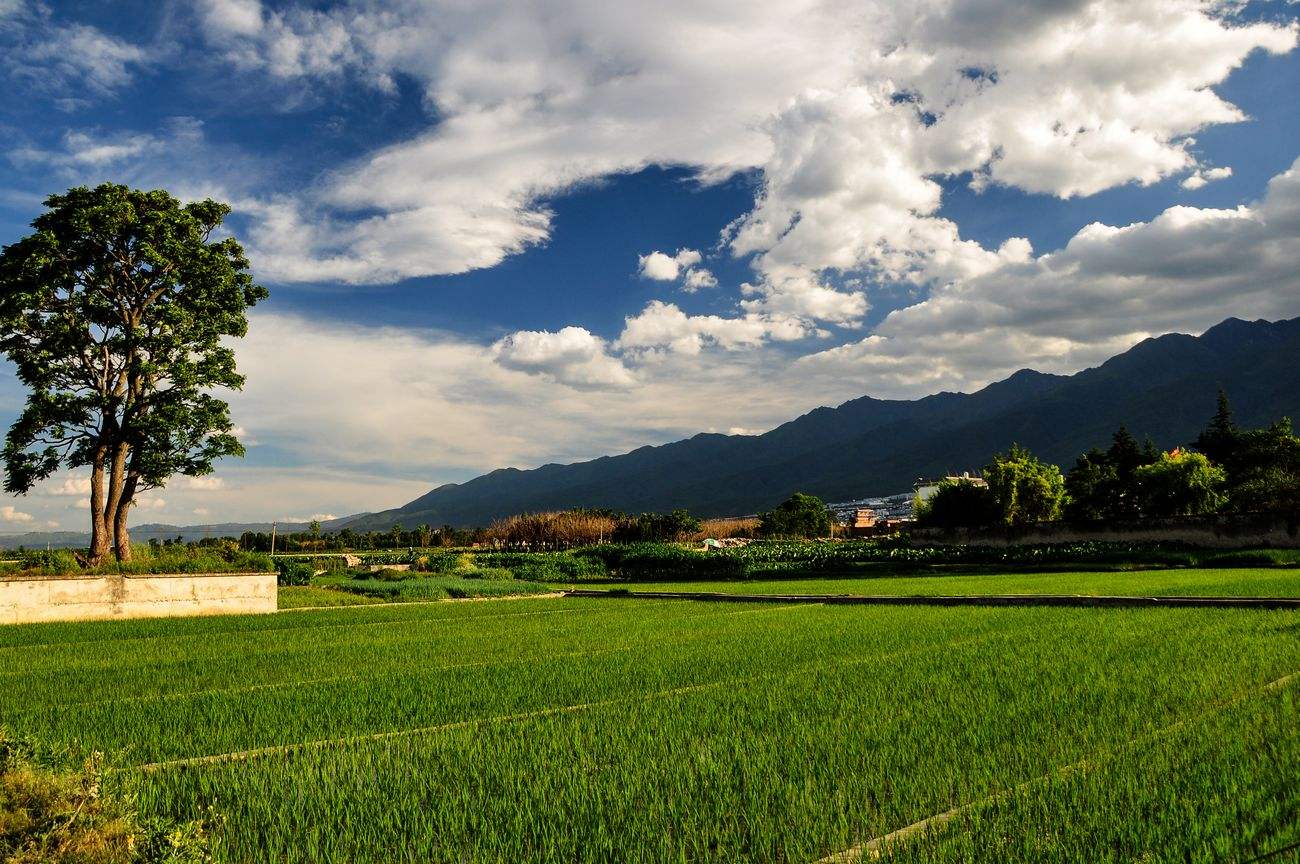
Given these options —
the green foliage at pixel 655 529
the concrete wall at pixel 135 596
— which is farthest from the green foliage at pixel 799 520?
the concrete wall at pixel 135 596

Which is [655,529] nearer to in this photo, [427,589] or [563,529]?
[563,529]

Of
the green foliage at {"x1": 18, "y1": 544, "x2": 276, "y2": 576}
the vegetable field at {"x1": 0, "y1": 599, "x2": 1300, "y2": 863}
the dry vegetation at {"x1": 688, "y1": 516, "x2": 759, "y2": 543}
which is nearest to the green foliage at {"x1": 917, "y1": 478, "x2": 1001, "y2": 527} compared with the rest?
the dry vegetation at {"x1": 688, "y1": 516, "x2": 759, "y2": 543}

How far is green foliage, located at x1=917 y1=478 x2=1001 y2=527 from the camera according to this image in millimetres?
70875

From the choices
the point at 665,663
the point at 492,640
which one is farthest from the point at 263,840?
the point at 492,640

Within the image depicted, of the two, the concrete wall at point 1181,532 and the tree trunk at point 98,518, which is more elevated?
the tree trunk at point 98,518

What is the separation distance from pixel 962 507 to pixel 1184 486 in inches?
905

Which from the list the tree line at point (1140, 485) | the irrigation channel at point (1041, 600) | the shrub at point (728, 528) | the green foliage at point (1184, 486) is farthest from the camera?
the shrub at point (728, 528)

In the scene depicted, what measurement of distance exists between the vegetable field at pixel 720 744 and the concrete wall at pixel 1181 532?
3159 centimetres

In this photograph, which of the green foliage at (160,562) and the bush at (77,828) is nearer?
the bush at (77,828)

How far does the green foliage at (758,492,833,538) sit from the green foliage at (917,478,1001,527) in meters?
41.8

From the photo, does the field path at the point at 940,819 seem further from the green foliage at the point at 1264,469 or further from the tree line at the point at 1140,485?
the green foliage at the point at 1264,469

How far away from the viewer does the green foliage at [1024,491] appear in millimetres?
65000

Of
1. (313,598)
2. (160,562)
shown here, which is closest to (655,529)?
(313,598)

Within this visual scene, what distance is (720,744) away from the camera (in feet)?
19.7
